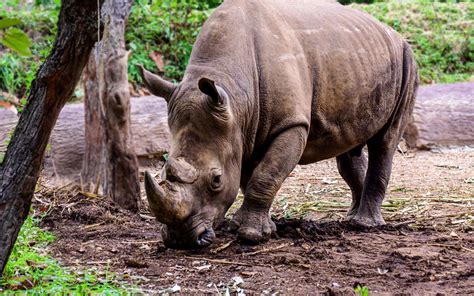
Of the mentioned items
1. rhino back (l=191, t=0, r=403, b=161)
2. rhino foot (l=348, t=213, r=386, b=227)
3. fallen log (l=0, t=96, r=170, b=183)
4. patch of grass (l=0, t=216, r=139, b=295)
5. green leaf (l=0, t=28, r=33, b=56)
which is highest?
green leaf (l=0, t=28, r=33, b=56)

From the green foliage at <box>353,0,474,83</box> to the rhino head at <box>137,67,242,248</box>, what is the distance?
914 centimetres

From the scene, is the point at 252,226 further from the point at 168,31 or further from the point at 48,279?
the point at 168,31

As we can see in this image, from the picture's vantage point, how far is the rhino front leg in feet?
16.7

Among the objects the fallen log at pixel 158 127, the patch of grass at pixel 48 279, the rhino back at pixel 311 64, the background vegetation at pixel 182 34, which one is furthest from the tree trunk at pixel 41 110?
the background vegetation at pixel 182 34

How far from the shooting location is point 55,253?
4922 millimetres

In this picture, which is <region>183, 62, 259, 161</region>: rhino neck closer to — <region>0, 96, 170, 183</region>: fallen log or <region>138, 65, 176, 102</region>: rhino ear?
<region>138, 65, 176, 102</region>: rhino ear

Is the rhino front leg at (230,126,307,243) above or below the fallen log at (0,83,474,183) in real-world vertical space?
above

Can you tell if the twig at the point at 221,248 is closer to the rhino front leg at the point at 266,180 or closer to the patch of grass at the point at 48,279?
the rhino front leg at the point at 266,180

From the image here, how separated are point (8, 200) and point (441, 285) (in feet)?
8.23

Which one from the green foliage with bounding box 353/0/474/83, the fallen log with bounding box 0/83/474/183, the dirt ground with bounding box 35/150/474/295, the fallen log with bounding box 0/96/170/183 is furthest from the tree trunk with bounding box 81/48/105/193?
the green foliage with bounding box 353/0/474/83

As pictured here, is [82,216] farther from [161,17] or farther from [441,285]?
[161,17]

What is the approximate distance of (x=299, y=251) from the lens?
4949 mm

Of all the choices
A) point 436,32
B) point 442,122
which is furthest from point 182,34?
point 436,32

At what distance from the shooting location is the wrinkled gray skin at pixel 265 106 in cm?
477
